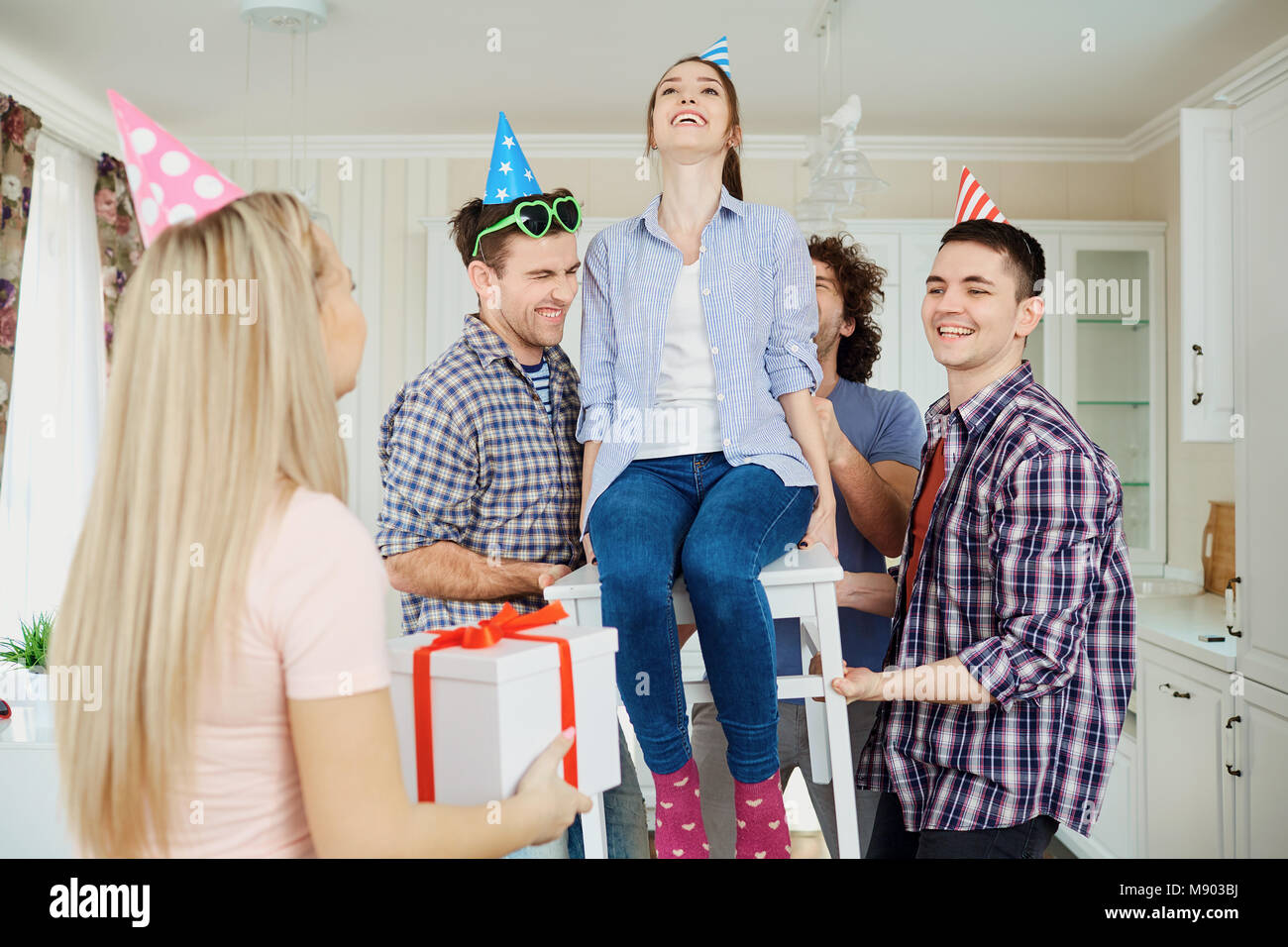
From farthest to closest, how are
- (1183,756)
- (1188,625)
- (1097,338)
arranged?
(1097,338)
(1188,625)
(1183,756)

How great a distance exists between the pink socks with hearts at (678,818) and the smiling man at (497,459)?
22 cm

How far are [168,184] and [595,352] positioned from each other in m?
0.79

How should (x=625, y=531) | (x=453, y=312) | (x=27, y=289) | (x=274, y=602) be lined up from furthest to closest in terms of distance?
1. (x=453, y=312)
2. (x=27, y=289)
3. (x=625, y=531)
4. (x=274, y=602)

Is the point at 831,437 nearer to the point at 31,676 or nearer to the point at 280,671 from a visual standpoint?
the point at 280,671

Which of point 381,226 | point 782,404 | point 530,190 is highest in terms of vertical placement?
point 381,226

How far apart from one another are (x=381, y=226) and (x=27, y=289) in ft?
4.29

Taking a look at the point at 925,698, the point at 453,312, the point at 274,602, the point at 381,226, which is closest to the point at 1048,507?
the point at 925,698

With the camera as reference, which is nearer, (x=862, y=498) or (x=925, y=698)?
(x=925, y=698)

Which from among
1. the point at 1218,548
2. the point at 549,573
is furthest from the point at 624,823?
the point at 1218,548

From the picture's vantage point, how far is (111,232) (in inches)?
142

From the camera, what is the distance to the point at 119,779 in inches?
33.6

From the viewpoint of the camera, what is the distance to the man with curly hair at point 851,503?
6.03 ft

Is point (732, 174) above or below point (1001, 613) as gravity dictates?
above
